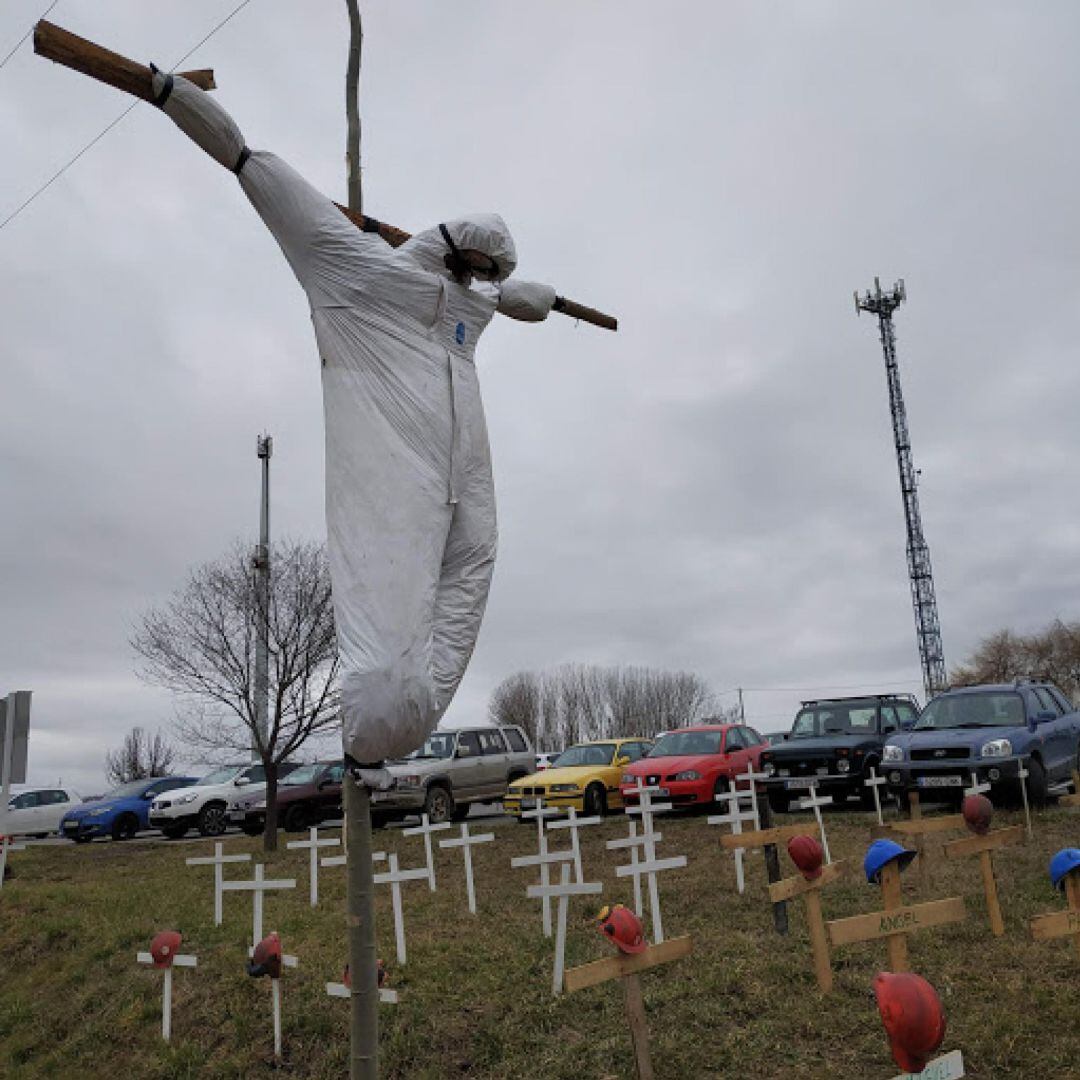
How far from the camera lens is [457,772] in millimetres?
15852

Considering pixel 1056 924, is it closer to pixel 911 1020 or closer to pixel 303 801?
pixel 911 1020

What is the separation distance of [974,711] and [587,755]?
20.9 ft

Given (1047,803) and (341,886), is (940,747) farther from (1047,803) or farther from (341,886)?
(341,886)

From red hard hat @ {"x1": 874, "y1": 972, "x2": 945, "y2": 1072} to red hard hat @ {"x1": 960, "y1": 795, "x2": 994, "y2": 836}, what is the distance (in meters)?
3.32

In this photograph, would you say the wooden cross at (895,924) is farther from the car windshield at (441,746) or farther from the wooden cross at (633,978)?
the car windshield at (441,746)

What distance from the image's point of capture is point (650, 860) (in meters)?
5.88

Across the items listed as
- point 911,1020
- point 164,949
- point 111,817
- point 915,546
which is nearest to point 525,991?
point 164,949

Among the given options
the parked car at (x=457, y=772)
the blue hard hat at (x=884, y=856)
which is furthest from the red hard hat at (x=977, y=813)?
the parked car at (x=457, y=772)

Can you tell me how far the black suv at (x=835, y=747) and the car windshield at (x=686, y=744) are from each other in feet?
2.57

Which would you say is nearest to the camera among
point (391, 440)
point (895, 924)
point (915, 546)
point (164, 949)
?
point (391, 440)

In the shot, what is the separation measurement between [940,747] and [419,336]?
9800 millimetres

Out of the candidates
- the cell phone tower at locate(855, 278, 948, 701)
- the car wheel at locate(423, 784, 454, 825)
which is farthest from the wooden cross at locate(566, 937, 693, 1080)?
the cell phone tower at locate(855, 278, 948, 701)

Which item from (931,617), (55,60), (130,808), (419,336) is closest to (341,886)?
(419,336)

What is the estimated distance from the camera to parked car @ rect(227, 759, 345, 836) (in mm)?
16094
